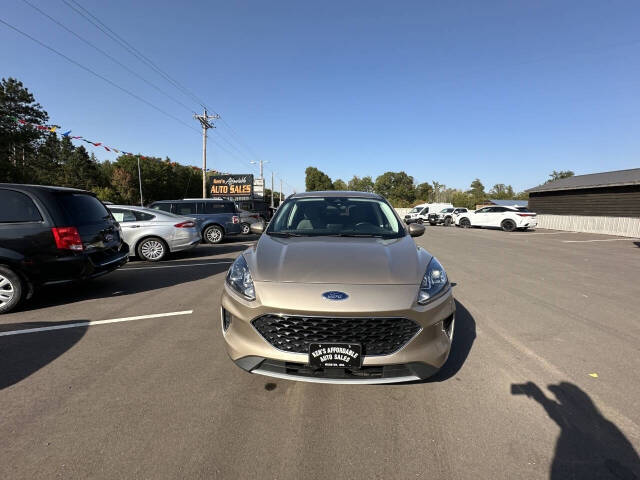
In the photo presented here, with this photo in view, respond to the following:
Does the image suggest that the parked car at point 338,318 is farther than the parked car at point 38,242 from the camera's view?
No

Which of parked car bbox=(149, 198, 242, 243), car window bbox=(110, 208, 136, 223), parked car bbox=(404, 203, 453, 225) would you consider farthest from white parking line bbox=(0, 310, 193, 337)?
parked car bbox=(404, 203, 453, 225)

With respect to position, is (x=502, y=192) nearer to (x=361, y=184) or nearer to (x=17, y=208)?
(x=361, y=184)

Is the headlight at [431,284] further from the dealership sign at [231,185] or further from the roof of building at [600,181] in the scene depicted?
the dealership sign at [231,185]

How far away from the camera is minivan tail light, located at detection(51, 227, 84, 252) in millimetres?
4254

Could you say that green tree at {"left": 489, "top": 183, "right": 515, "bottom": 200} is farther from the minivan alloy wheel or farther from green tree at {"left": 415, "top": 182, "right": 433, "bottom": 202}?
the minivan alloy wheel

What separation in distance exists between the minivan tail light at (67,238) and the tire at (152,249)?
12.9ft

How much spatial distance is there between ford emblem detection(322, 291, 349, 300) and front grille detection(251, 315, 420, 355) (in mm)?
135

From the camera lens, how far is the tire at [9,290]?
4.10 m

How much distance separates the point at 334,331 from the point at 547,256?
1045cm

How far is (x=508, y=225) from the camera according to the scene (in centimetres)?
2092

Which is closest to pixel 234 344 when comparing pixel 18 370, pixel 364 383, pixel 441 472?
pixel 364 383

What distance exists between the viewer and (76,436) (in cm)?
196

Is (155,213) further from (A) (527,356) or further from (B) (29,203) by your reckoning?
(A) (527,356)

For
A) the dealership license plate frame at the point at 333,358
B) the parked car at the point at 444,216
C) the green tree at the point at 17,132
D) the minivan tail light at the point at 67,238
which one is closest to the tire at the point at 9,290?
the minivan tail light at the point at 67,238
